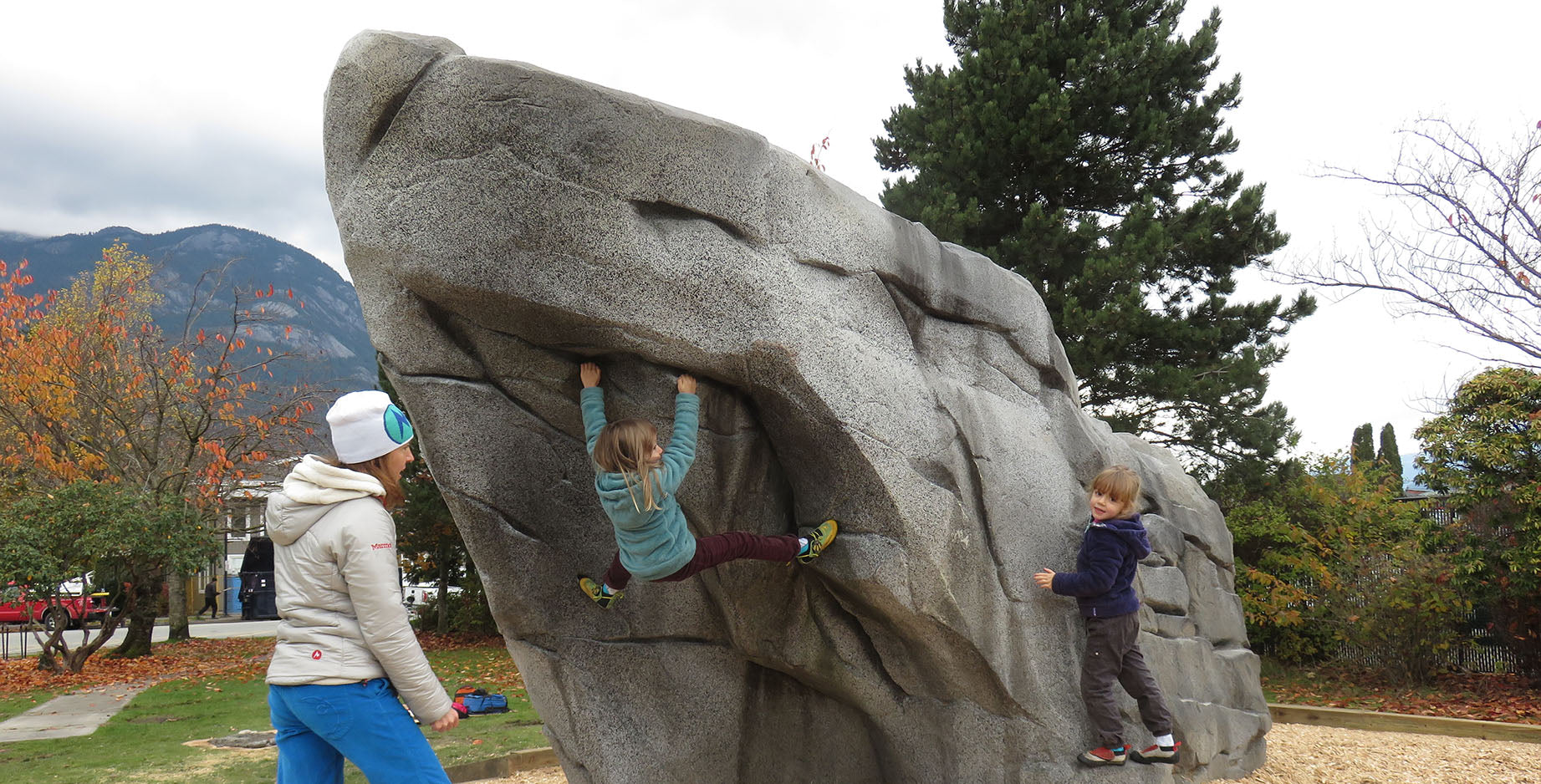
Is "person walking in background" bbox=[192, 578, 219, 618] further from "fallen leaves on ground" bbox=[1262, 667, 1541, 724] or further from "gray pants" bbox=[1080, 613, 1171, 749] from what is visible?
"gray pants" bbox=[1080, 613, 1171, 749]

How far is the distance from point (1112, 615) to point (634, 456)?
9.79 feet

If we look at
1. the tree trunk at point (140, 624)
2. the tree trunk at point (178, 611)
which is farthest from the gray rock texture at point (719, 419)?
the tree trunk at point (178, 611)

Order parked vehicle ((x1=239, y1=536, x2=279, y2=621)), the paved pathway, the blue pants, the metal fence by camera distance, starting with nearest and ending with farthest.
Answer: the blue pants, the paved pathway, the metal fence, parked vehicle ((x1=239, y1=536, x2=279, y2=621))

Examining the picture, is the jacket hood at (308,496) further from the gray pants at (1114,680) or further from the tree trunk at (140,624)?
the tree trunk at (140,624)

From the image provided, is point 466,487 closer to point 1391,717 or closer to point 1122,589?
point 1122,589

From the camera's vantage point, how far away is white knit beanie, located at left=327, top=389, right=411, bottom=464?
10.6 feet

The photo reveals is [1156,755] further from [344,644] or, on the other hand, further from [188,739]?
[188,739]

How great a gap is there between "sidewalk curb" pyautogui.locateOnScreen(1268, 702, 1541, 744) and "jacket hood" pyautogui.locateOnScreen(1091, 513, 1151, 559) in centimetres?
471

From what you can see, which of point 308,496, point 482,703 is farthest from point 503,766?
point 308,496

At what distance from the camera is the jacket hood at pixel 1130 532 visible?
544cm

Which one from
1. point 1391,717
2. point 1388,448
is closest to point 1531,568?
point 1391,717

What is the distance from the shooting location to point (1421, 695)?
474 inches

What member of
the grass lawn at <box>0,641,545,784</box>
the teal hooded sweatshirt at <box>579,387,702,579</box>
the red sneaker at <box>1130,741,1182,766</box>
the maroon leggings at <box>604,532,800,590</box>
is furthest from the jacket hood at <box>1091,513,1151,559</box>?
the grass lawn at <box>0,641,545,784</box>

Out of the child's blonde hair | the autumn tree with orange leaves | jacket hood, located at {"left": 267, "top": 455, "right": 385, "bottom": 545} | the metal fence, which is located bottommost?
the metal fence
